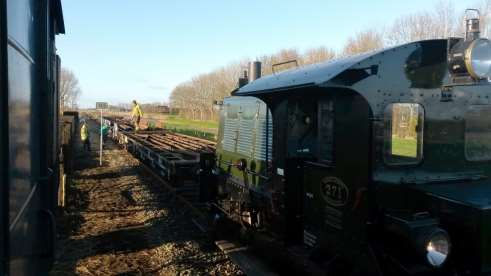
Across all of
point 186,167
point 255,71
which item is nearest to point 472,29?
point 255,71

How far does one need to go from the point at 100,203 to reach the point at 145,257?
4.27 meters

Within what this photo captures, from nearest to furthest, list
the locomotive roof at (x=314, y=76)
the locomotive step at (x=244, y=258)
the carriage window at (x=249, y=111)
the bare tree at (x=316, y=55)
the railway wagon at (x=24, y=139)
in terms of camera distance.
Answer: the railway wagon at (x=24, y=139), the locomotive roof at (x=314, y=76), the locomotive step at (x=244, y=258), the carriage window at (x=249, y=111), the bare tree at (x=316, y=55)

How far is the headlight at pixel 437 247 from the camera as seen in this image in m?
3.31

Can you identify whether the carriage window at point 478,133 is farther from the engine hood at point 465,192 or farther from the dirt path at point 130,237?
the dirt path at point 130,237

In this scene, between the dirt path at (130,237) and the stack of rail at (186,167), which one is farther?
the stack of rail at (186,167)

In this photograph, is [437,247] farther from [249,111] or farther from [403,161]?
[249,111]

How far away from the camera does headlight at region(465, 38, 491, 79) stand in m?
3.72

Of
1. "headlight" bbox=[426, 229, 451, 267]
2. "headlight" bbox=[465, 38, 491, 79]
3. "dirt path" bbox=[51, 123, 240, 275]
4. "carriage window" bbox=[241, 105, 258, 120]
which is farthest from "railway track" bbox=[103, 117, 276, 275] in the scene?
"headlight" bbox=[465, 38, 491, 79]

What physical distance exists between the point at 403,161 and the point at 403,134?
0.28 m

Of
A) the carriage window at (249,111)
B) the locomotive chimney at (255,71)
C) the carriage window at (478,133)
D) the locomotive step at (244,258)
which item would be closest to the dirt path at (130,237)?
the locomotive step at (244,258)

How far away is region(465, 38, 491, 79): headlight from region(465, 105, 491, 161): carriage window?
62 cm

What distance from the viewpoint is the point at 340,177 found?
426 centimetres

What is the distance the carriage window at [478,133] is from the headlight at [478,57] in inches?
24.3

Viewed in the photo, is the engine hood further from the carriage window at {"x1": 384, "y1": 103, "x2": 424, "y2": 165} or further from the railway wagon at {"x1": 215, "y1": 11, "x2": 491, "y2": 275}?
the carriage window at {"x1": 384, "y1": 103, "x2": 424, "y2": 165}
